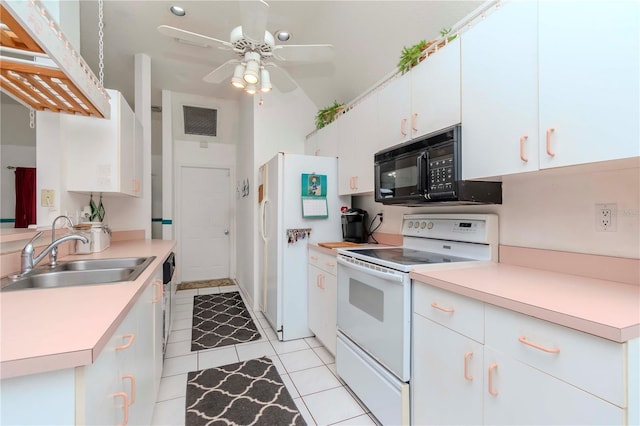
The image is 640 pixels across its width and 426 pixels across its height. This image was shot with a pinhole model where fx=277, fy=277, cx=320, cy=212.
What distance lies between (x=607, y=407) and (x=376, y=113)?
2007 millimetres

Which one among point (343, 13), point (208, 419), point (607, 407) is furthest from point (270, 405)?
point (343, 13)

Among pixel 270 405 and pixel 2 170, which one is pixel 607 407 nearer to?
pixel 270 405

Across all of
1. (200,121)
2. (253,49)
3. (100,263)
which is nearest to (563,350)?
(253,49)

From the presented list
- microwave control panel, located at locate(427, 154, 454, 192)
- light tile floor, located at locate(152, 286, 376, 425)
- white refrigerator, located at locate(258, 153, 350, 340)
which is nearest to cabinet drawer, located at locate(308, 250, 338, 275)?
white refrigerator, located at locate(258, 153, 350, 340)

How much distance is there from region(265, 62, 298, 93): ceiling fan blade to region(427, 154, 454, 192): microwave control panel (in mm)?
1453

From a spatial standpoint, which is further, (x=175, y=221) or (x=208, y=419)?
(x=175, y=221)

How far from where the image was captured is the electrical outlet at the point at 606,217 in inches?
45.9

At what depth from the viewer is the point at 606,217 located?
1.19 meters

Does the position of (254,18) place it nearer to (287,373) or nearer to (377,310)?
(377,310)

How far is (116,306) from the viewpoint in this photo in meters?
0.95

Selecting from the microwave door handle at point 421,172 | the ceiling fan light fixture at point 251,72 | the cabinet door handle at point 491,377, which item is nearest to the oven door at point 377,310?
the cabinet door handle at point 491,377

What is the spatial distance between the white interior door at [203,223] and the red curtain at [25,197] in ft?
5.94

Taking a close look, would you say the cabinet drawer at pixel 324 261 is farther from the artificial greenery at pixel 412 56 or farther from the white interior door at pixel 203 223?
the white interior door at pixel 203 223

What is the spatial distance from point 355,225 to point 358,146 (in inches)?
29.2
